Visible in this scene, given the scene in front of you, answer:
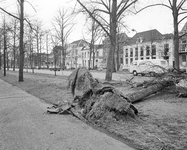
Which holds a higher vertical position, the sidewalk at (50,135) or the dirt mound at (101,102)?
the dirt mound at (101,102)

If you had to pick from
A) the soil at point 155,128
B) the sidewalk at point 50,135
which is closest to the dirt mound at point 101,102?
the soil at point 155,128

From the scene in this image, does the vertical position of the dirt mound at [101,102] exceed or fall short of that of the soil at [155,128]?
it exceeds it

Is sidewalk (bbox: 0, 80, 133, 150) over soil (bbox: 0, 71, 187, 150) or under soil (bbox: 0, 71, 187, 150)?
under

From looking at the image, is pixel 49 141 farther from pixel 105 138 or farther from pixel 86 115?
pixel 86 115

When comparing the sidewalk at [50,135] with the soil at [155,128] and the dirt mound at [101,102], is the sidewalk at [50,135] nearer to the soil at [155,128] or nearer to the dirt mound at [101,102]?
the soil at [155,128]

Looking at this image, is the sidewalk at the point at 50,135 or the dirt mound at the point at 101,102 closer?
the sidewalk at the point at 50,135

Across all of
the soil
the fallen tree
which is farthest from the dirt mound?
the soil

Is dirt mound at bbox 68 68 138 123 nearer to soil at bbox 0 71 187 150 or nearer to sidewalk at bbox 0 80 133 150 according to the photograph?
soil at bbox 0 71 187 150

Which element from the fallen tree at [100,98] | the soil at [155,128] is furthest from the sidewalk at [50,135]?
the fallen tree at [100,98]


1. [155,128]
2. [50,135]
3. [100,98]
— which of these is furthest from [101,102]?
[50,135]

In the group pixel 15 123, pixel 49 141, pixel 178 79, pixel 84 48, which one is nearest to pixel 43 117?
pixel 15 123

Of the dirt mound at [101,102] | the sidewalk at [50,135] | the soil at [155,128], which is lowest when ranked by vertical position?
the sidewalk at [50,135]

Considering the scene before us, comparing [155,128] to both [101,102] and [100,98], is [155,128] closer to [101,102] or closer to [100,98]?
[101,102]

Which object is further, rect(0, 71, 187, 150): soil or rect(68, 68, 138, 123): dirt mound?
rect(68, 68, 138, 123): dirt mound
